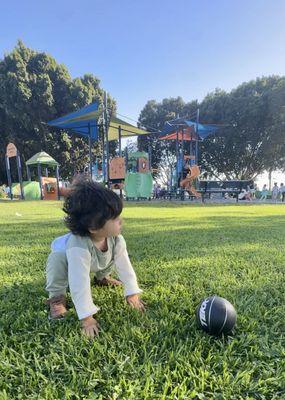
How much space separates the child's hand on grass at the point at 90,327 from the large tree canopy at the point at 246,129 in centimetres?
2748

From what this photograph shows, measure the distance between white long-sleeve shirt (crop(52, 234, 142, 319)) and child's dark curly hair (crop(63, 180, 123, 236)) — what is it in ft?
0.28

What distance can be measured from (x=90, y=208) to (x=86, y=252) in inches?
9.6

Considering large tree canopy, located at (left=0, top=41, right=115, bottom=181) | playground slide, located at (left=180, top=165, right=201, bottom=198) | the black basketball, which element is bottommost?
the black basketball

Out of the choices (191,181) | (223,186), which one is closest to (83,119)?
(191,181)

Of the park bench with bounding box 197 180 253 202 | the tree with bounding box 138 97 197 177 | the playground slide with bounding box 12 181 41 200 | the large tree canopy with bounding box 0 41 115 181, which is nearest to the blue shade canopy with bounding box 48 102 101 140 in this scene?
the park bench with bounding box 197 180 253 202

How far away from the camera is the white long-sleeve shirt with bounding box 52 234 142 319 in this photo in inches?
68.3

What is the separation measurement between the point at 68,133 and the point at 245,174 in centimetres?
1714

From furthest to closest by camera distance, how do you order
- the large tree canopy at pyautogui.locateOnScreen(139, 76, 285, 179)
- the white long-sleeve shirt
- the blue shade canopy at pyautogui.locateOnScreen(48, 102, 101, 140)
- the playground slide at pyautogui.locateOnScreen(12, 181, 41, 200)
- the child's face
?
the large tree canopy at pyautogui.locateOnScreen(139, 76, 285, 179) → the playground slide at pyautogui.locateOnScreen(12, 181, 41, 200) → the blue shade canopy at pyautogui.locateOnScreen(48, 102, 101, 140) → the child's face → the white long-sleeve shirt

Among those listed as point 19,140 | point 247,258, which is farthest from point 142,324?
point 19,140

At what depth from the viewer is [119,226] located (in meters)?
1.90

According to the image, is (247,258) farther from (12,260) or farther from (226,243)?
(12,260)

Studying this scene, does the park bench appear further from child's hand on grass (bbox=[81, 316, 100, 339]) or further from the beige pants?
child's hand on grass (bbox=[81, 316, 100, 339])

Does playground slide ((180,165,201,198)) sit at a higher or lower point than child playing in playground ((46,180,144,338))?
higher

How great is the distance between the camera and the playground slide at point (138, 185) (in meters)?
17.0
